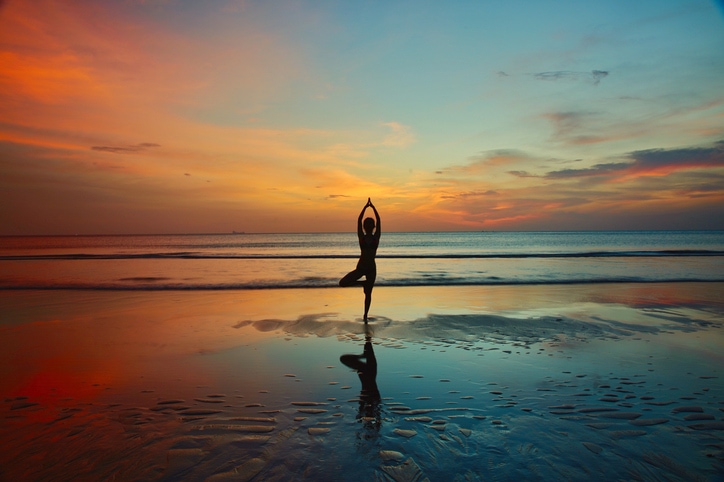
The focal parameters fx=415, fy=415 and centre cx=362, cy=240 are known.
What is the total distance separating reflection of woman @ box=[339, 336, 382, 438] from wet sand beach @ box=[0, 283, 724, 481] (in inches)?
1.7

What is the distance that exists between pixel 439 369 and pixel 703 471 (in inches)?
136

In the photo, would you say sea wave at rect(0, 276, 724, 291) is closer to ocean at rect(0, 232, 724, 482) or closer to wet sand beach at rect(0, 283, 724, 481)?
ocean at rect(0, 232, 724, 482)

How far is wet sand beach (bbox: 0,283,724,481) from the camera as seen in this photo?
149 inches

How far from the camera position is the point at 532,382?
599cm

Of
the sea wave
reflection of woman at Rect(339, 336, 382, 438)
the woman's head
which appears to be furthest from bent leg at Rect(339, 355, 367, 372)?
the sea wave

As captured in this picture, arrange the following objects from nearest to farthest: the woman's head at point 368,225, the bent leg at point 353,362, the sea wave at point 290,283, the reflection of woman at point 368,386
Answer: the reflection of woman at point 368,386 < the bent leg at point 353,362 < the woman's head at point 368,225 < the sea wave at point 290,283

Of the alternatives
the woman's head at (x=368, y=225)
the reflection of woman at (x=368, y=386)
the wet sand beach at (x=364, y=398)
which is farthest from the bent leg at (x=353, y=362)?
the woman's head at (x=368, y=225)

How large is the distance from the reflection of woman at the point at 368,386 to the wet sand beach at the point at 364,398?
0.04 meters

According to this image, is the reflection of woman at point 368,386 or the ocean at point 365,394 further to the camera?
the reflection of woman at point 368,386

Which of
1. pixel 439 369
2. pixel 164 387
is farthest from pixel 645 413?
pixel 164 387

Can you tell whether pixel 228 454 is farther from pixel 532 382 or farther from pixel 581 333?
pixel 581 333

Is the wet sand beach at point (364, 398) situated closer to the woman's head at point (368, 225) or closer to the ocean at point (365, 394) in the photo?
the ocean at point (365, 394)

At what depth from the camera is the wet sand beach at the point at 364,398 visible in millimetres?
3783

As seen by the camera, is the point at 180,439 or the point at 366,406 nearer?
the point at 180,439
